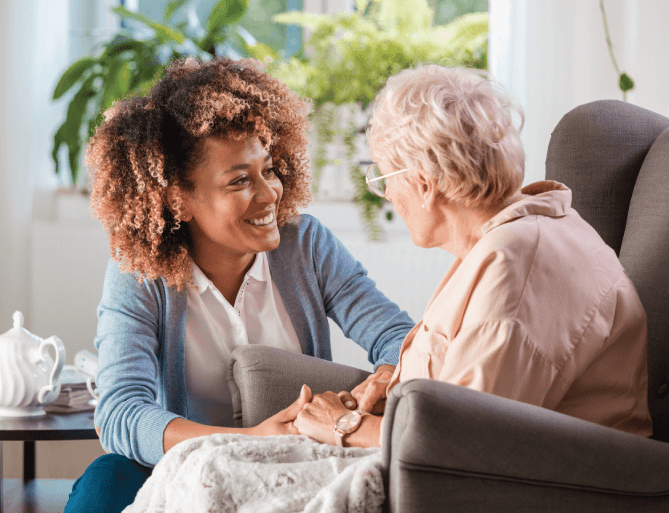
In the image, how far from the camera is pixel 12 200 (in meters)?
2.88

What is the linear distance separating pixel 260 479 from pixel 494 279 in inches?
16.2

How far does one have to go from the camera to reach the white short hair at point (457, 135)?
1.08 metres

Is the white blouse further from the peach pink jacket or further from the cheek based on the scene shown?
the peach pink jacket

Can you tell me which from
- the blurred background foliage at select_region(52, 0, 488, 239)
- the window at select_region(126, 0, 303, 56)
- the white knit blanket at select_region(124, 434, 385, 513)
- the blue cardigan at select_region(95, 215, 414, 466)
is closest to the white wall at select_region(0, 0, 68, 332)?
the blurred background foliage at select_region(52, 0, 488, 239)

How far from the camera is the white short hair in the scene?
1.08 meters

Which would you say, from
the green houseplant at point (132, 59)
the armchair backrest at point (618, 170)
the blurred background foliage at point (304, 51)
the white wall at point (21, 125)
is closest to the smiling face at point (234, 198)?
the armchair backrest at point (618, 170)

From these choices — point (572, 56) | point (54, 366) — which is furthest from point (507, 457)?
point (572, 56)

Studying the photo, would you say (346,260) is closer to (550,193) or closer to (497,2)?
(550,193)

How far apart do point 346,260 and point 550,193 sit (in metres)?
0.59

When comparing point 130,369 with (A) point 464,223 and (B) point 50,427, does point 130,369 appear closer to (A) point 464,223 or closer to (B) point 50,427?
(B) point 50,427

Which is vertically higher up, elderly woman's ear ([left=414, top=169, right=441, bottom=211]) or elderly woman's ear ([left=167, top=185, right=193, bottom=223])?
elderly woman's ear ([left=414, top=169, right=441, bottom=211])

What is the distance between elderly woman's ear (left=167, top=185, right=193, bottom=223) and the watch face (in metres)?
0.54

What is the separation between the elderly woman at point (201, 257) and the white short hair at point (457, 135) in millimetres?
403

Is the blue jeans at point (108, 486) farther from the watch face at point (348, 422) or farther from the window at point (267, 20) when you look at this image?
the window at point (267, 20)
